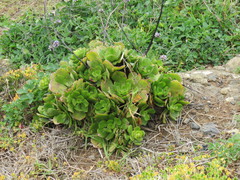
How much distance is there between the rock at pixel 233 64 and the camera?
12.1ft

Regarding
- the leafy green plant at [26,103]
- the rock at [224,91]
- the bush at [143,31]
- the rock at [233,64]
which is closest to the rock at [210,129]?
the rock at [224,91]

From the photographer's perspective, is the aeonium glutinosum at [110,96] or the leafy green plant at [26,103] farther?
the leafy green plant at [26,103]

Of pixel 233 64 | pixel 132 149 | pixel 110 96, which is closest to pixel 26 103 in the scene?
pixel 110 96

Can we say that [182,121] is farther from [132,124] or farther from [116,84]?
[116,84]

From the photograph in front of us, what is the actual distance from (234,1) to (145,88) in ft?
8.65

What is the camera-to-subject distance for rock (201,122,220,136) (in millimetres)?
2752

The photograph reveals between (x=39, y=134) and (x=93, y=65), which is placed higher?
(x=93, y=65)

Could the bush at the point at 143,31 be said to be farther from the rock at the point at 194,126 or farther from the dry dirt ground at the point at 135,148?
the rock at the point at 194,126

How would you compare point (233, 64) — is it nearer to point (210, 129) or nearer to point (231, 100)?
point (231, 100)

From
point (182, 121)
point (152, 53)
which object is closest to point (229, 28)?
point (152, 53)

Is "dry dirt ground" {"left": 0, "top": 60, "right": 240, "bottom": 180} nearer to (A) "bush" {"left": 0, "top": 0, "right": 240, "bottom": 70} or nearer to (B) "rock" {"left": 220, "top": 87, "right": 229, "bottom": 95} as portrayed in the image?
(B) "rock" {"left": 220, "top": 87, "right": 229, "bottom": 95}

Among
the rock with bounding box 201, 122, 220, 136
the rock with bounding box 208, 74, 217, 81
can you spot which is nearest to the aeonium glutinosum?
the rock with bounding box 201, 122, 220, 136

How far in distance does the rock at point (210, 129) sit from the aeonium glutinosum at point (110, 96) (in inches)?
9.8

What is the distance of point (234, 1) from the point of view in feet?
15.5
